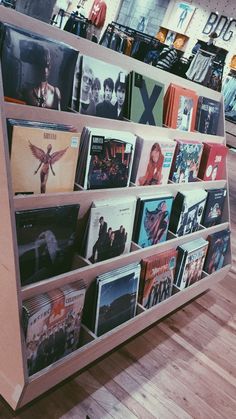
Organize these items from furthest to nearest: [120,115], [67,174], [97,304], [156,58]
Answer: [156,58] < [120,115] < [97,304] < [67,174]

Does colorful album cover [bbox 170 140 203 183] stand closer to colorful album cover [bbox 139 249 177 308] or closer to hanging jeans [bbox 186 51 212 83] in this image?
colorful album cover [bbox 139 249 177 308]

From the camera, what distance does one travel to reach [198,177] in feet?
8.40

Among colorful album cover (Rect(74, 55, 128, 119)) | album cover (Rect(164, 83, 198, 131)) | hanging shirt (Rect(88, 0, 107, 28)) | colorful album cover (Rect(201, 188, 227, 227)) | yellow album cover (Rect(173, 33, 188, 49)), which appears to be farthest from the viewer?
yellow album cover (Rect(173, 33, 188, 49))

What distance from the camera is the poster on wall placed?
9.71m

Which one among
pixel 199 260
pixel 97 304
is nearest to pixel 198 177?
pixel 199 260

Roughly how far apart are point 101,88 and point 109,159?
29 centimetres

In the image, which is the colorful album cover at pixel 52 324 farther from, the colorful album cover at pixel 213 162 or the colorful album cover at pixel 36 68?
the colorful album cover at pixel 213 162

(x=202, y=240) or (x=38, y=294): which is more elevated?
(x=38, y=294)

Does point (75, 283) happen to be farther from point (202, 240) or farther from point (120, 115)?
point (202, 240)

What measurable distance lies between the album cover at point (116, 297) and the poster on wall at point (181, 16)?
9444 millimetres

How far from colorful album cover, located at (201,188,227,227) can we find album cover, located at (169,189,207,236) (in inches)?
4.4

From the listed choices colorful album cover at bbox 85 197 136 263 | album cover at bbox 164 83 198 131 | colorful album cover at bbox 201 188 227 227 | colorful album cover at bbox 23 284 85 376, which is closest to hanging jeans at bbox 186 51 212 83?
colorful album cover at bbox 201 188 227 227

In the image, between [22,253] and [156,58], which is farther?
[156,58]

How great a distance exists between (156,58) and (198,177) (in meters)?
2.28
